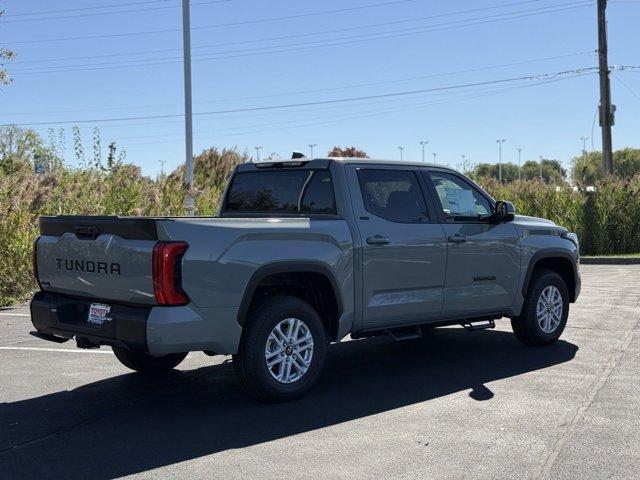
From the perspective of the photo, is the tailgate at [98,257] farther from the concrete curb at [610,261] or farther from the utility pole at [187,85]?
the concrete curb at [610,261]

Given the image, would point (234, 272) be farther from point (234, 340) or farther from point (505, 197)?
point (505, 197)

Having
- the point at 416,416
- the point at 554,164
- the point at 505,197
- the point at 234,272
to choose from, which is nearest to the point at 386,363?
the point at 416,416

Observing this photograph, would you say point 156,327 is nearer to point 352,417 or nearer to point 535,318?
point 352,417

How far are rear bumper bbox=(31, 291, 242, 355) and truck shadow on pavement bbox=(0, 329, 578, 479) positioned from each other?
567 millimetres

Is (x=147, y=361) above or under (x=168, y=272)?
under

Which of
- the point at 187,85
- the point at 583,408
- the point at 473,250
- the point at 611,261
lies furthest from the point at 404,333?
the point at 611,261

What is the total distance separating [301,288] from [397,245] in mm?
977

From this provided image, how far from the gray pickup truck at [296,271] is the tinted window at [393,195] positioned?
0.01 meters

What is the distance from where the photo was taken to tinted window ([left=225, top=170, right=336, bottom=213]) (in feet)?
23.2

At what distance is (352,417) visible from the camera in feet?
19.4

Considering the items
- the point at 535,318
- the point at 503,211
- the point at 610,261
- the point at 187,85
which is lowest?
the point at 610,261

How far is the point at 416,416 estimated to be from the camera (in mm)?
5898

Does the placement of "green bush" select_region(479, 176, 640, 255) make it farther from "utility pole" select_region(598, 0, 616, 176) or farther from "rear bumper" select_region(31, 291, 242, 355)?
"rear bumper" select_region(31, 291, 242, 355)

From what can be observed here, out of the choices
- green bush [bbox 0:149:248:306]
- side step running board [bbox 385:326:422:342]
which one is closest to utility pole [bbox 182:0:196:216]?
green bush [bbox 0:149:248:306]
